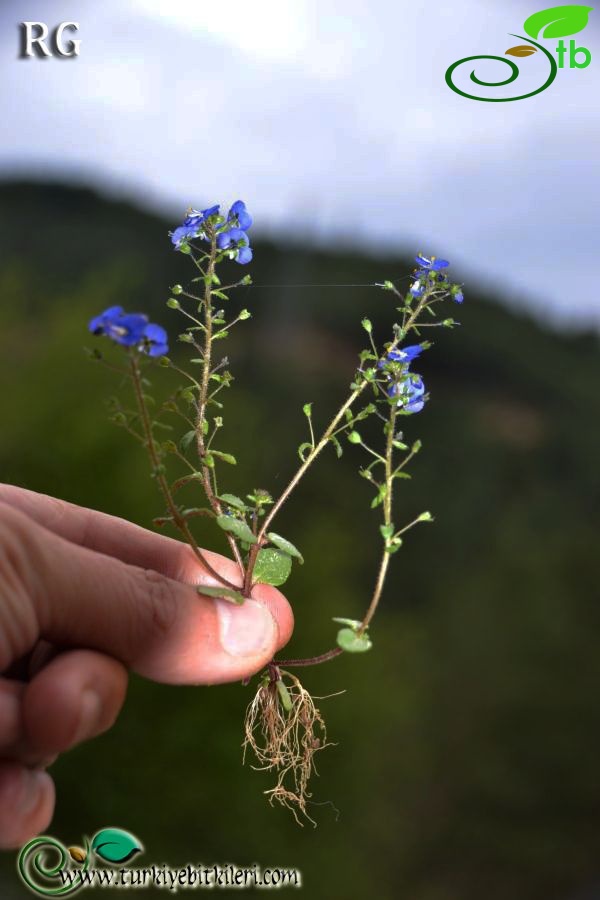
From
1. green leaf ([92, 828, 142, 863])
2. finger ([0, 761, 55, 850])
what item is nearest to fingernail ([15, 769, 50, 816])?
finger ([0, 761, 55, 850])

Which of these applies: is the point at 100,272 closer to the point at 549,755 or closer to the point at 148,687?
the point at 148,687

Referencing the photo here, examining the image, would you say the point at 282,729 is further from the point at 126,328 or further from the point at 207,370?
the point at 126,328

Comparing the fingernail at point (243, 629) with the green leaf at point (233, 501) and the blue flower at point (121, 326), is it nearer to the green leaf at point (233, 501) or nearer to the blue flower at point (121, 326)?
the green leaf at point (233, 501)

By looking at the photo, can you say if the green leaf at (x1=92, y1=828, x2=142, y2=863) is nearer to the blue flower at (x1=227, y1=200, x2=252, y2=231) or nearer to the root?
the root

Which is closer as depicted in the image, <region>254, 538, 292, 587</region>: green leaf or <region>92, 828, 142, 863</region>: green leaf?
<region>254, 538, 292, 587</region>: green leaf

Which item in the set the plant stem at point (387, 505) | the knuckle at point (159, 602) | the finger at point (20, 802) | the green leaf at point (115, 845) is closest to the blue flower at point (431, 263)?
the plant stem at point (387, 505)
